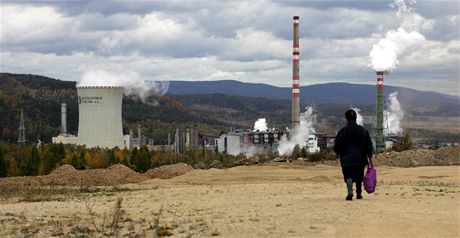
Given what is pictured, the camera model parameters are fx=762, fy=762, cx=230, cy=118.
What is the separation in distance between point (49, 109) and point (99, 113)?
2793 inches

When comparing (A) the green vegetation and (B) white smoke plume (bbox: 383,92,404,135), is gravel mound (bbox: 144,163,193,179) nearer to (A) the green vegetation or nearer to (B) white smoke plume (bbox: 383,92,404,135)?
(A) the green vegetation

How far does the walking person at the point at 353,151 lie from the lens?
12.0 meters

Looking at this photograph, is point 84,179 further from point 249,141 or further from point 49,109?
point 49,109

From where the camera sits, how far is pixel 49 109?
373ft

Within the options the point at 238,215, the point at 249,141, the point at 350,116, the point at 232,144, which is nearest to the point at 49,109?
the point at 232,144

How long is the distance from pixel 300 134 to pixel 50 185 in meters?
49.4

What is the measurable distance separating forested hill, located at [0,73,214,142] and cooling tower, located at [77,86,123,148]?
54912mm

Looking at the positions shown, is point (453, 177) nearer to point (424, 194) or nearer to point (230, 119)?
point (424, 194)

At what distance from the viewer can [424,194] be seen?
47.2ft

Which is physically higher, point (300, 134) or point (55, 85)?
point (55, 85)

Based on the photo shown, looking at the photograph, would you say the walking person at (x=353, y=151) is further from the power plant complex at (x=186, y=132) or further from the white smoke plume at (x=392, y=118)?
the white smoke plume at (x=392, y=118)

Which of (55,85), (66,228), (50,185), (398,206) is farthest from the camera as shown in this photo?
(55,85)

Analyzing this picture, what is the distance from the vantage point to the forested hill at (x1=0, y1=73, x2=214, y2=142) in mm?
103062

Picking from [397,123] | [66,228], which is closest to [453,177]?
[66,228]
